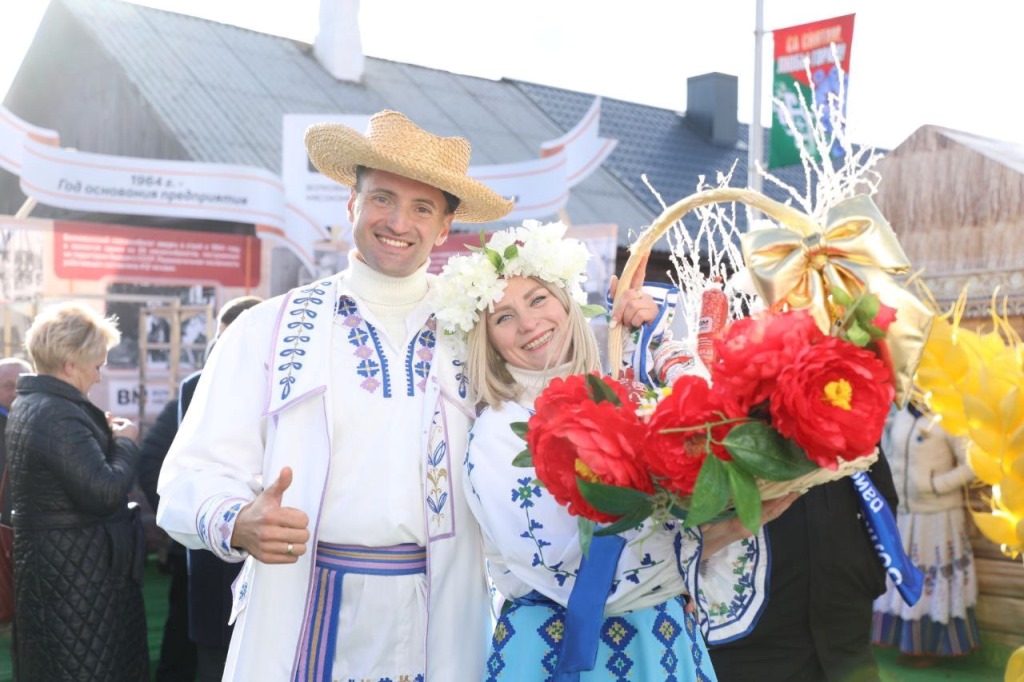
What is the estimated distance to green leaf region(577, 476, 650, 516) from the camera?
1628 mm

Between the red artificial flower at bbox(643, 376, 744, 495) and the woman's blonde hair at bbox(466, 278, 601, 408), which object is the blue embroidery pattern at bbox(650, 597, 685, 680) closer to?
the woman's blonde hair at bbox(466, 278, 601, 408)

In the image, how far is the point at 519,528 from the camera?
2104 mm

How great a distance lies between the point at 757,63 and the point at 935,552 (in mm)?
4138

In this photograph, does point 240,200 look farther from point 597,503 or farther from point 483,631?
point 597,503

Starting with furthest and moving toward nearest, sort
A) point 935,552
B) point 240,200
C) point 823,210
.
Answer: point 240,200 → point 935,552 → point 823,210

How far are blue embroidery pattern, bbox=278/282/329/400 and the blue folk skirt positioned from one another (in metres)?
0.70

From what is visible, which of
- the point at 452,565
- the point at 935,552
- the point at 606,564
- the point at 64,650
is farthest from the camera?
the point at 935,552

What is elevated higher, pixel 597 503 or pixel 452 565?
pixel 597 503

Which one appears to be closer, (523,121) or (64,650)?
(64,650)

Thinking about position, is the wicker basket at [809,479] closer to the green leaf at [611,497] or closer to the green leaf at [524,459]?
the green leaf at [611,497]

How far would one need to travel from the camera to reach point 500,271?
2395 millimetres

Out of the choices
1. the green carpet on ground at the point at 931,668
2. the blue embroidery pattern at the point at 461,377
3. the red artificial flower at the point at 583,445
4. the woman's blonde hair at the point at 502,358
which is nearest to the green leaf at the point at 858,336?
the red artificial flower at the point at 583,445

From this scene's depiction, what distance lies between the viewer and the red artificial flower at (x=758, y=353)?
4.85 feet

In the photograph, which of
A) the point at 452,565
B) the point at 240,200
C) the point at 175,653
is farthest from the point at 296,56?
the point at 452,565
